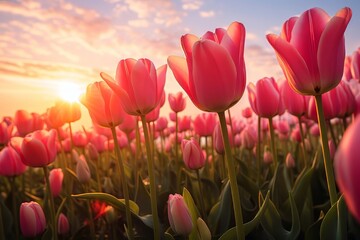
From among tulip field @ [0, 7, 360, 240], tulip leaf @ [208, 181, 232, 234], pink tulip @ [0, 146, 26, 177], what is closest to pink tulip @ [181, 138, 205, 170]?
tulip field @ [0, 7, 360, 240]

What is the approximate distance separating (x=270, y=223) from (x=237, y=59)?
3.17 feet

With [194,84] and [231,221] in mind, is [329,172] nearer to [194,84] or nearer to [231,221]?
[194,84]

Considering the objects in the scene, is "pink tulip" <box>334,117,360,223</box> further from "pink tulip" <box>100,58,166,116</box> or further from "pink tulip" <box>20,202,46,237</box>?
"pink tulip" <box>20,202,46,237</box>

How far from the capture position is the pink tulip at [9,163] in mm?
2803

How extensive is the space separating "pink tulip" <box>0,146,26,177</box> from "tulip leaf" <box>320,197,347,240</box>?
235 cm

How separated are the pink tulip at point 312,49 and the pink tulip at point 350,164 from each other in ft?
2.94

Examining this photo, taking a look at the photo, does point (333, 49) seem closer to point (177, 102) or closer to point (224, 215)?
point (224, 215)

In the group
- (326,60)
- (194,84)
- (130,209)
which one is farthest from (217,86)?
(130,209)

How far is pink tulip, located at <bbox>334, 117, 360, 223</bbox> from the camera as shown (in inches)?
17.7

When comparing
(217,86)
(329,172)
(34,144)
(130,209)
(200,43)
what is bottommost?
(130,209)

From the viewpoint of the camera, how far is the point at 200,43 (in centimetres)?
125

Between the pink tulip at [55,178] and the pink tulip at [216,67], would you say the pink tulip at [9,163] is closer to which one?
the pink tulip at [55,178]

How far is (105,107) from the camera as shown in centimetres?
193

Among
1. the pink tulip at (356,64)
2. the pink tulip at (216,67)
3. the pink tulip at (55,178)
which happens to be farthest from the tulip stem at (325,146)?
the pink tulip at (55,178)
